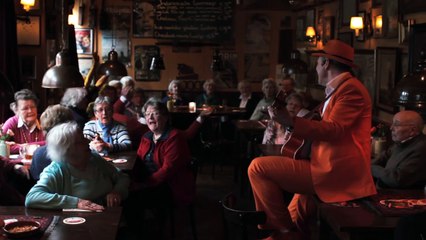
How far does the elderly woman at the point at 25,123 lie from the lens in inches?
219

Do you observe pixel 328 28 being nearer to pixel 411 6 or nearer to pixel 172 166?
pixel 411 6

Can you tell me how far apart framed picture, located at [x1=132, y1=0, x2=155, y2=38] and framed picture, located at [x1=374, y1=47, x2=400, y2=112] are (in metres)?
5.27

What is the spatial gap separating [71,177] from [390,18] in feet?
14.0

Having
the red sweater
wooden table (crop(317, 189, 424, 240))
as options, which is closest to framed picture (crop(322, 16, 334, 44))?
the red sweater

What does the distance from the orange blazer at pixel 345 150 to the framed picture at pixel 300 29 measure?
7.09 meters

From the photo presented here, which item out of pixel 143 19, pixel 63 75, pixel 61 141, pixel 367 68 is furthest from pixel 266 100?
pixel 61 141

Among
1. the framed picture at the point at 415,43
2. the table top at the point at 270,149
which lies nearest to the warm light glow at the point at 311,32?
the framed picture at the point at 415,43

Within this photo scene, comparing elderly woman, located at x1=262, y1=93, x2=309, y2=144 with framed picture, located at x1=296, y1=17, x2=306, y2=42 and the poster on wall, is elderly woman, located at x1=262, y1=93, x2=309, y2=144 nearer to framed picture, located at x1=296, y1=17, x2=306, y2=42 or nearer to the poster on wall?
framed picture, located at x1=296, y1=17, x2=306, y2=42

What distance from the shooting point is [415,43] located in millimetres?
5723

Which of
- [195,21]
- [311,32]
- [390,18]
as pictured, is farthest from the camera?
[195,21]

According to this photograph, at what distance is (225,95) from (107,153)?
6.18 m

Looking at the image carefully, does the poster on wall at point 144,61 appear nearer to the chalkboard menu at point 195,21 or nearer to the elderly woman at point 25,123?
the chalkboard menu at point 195,21

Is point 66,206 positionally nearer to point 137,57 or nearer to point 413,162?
point 413,162

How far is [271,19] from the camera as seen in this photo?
1127 cm
